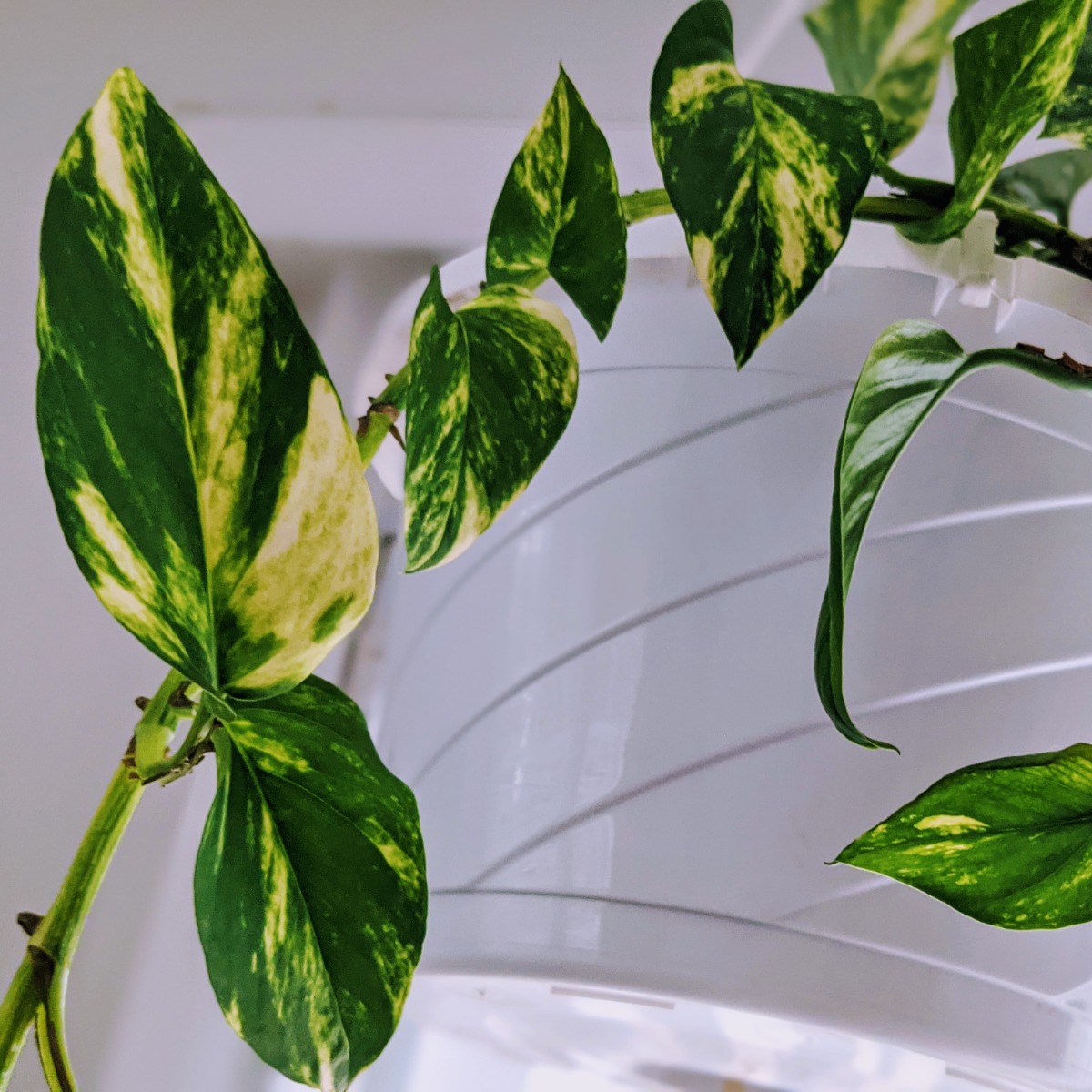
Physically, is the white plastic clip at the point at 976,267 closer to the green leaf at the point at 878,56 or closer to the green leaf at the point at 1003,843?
the green leaf at the point at 1003,843

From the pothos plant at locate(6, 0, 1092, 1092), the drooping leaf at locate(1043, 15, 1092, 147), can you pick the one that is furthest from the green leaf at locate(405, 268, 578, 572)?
the drooping leaf at locate(1043, 15, 1092, 147)

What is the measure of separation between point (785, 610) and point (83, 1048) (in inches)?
16.5

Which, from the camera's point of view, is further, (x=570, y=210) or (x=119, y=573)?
(x=570, y=210)

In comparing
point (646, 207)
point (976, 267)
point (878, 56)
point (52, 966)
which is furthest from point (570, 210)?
point (878, 56)

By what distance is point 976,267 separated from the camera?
39 cm

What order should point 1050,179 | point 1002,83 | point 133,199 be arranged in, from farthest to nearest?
1. point 1050,179
2. point 1002,83
3. point 133,199

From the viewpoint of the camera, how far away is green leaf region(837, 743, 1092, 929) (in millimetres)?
287

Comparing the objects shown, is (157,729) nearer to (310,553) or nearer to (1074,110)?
(310,553)

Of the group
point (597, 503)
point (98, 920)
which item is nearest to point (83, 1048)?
point (98, 920)

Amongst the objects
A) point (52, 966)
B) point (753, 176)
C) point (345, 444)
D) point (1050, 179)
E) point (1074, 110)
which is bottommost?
point (52, 966)

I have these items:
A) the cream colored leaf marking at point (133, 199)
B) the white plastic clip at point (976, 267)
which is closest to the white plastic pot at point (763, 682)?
the white plastic clip at point (976, 267)

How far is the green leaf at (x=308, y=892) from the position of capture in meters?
0.28

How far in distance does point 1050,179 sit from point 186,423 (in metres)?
0.57

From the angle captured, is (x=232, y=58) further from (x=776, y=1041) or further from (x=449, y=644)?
(x=776, y=1041)
